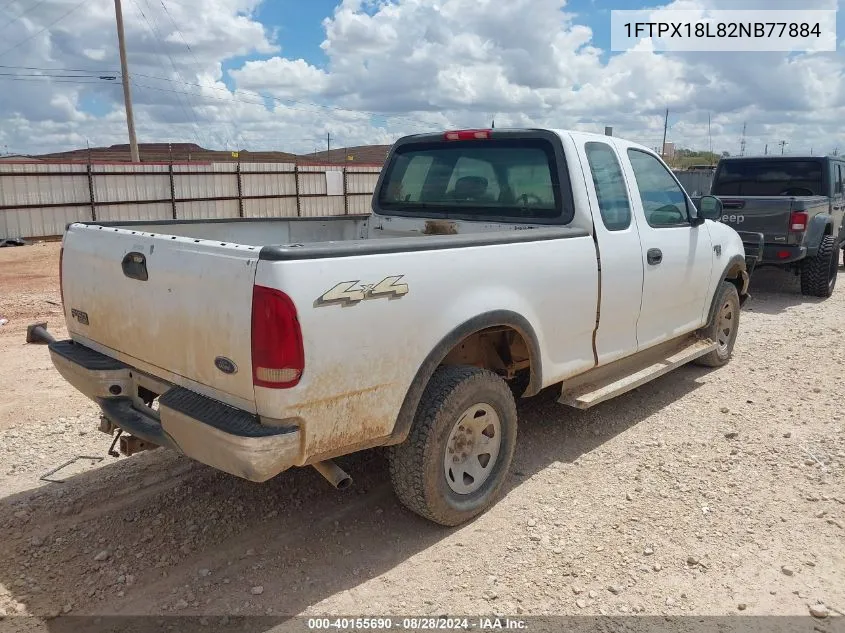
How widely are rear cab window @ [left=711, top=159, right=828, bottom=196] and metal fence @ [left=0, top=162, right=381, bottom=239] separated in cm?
1000

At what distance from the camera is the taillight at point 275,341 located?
2.55m

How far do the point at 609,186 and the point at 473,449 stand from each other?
1.92 metres

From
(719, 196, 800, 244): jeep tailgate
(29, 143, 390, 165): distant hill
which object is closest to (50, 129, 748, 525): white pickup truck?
(719, 196, 800, 244): jeep tailgate

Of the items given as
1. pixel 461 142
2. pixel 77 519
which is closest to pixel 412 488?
pixel 77 519

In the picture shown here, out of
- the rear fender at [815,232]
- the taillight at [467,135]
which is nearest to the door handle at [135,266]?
the taillight at [467,135]

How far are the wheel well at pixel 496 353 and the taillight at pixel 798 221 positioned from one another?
6758mm

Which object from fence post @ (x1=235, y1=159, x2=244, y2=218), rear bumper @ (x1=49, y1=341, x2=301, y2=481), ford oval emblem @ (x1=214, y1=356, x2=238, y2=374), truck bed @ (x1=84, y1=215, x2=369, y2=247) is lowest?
rear bumper @ (x1=49, y1=341, x2=301, y2=481)

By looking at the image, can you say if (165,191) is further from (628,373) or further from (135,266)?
(135,266)

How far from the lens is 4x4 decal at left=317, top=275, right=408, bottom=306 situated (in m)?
2.66

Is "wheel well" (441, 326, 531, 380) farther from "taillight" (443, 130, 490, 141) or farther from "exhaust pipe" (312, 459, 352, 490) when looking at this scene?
"taillight" (443, 130, 490, 141)

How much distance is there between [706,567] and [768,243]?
7213mm

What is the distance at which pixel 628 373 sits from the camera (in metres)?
4.71

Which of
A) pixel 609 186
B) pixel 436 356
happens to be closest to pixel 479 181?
pixel 609 186

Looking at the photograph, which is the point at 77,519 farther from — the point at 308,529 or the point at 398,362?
the point at 398,362
